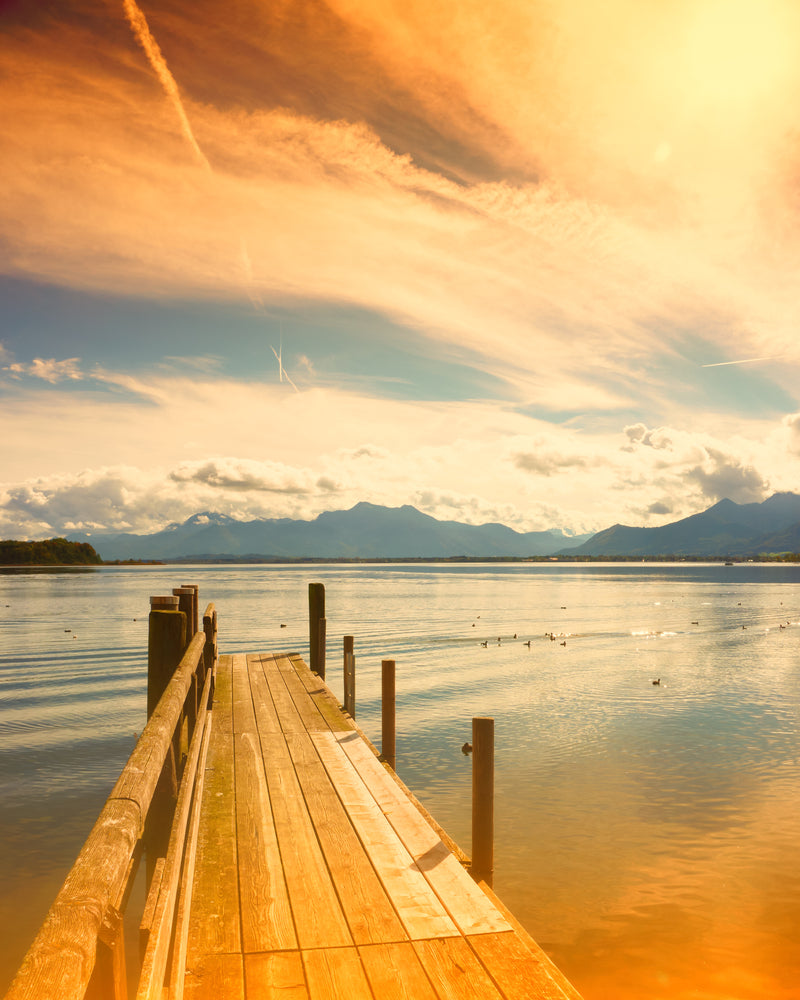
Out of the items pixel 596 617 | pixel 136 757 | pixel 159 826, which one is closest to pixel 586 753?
pixel 159 826

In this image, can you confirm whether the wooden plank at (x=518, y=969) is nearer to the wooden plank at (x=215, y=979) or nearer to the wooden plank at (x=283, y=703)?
the wooden plank at (x=215, y=979)

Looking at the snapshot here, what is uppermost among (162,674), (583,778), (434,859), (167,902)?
(162,674)

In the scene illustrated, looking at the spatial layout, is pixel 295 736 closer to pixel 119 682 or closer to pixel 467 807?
pixel 467 807

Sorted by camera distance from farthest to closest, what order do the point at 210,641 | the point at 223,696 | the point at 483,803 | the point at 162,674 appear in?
1. the point at 210,641
2. the point at 223,696
3. the point at 162,674
4. the point at 483,803

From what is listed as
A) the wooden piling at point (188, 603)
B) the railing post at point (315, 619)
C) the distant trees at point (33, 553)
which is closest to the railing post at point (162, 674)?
the wooden piling at point (188, 603)

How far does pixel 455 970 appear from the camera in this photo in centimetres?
465

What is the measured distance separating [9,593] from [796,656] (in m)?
71.8

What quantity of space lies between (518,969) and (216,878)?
2758mm

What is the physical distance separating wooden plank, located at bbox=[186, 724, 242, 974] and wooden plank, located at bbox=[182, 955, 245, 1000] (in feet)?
0.24

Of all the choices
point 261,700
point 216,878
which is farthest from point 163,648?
point 261,700

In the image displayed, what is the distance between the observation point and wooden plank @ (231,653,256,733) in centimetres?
1188

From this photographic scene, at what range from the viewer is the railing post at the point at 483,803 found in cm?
786

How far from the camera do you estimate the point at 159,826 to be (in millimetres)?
9977

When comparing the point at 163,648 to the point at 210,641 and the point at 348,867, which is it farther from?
the point at 210,641
